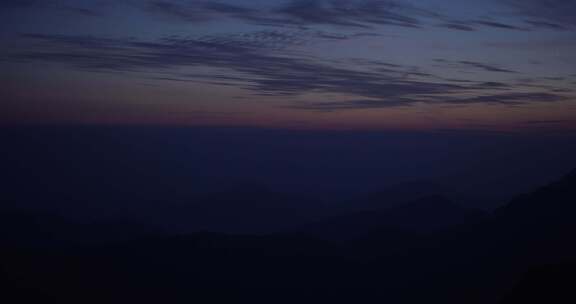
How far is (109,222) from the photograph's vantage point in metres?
147

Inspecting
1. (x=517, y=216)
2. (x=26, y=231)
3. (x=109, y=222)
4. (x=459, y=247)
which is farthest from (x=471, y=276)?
(x=26, y=231)

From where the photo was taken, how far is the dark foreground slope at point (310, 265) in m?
56.2

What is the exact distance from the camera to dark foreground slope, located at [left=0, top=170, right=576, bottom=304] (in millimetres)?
56156

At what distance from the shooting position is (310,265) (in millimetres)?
74250

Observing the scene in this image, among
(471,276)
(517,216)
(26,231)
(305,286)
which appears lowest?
(26,231)

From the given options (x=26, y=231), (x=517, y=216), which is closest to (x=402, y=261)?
(x=517, y=216)

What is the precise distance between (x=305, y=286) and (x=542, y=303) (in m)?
44.7

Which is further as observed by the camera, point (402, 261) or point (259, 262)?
point (402, 261)

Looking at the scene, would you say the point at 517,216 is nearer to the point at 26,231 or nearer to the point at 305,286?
the point at 305,286

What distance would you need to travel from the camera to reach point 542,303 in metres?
29.1

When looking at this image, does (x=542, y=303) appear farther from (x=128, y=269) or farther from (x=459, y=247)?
(x=128, y=269)

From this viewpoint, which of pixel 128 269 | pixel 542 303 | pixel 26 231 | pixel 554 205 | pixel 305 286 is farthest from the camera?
pixel 26 231

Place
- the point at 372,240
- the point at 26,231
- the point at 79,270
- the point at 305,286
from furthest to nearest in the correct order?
the point at 26,231 → the point at 372,240 → the point at 305,286 → the point at 79,270

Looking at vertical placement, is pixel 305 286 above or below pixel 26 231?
above
